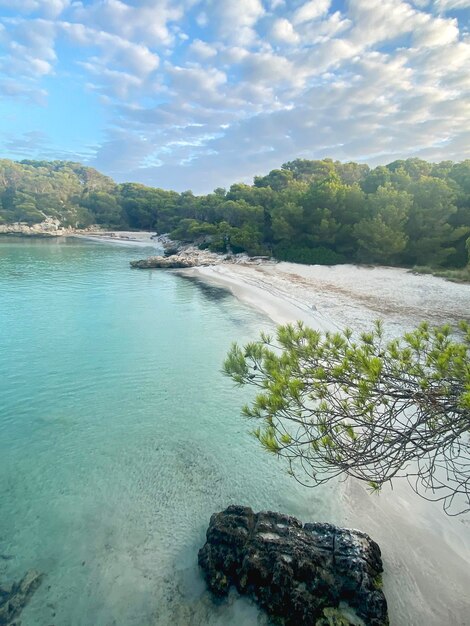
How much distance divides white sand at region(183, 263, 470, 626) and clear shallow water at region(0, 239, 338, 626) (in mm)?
994

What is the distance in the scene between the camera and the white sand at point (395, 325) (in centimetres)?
426

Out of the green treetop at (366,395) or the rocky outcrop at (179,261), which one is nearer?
the green treetop at (366,395)

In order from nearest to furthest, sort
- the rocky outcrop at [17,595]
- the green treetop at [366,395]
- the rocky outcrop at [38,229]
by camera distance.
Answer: the green treetop at [366,395] → the rocky outcrop at [17,595] → the rocky outcrop at [38,229]

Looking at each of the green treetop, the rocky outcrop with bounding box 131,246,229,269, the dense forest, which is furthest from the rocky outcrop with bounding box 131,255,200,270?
the green treetop

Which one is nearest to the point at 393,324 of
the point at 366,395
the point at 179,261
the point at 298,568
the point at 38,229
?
the point at 298,568

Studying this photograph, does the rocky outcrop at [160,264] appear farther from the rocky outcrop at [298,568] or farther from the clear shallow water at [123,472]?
the rocky outcrop at [298,568]

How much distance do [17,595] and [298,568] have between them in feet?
12.4

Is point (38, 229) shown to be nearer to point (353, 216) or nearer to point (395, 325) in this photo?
point (353, 216)

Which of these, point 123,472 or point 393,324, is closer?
point 123,472

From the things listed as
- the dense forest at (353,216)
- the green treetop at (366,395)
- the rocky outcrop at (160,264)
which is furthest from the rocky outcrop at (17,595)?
the rocky outcrop at (160,264)

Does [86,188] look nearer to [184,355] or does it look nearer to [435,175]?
[435,175]

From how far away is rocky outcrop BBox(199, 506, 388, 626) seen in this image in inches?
156

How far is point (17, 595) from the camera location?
4.44 m

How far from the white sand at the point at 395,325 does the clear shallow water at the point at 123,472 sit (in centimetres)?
99
